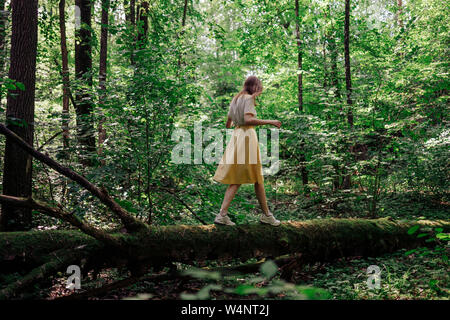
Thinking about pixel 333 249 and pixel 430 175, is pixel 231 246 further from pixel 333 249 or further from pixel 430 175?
pixel 430 175

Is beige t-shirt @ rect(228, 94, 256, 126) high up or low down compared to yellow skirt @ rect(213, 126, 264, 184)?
up

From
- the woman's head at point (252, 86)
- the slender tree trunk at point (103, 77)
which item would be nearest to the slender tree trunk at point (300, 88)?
the woman's head at point (252, 86)

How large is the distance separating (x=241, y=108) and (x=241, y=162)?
0.78 metres

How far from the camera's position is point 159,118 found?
511 cm

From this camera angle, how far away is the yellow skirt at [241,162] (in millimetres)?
4176

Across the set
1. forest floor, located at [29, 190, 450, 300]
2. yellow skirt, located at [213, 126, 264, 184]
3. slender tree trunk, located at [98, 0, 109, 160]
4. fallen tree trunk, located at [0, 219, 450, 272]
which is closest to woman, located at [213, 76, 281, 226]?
yellow skirt, located at [213, 126, 264, 184]

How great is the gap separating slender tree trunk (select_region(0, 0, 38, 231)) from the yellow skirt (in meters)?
3.04

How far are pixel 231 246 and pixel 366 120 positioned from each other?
5.16m

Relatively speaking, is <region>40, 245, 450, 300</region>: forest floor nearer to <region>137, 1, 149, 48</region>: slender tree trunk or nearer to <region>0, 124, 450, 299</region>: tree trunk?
<region>0, 124, 450, 299</region>: tree trunk

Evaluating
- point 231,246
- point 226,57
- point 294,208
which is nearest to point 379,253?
point 231,246

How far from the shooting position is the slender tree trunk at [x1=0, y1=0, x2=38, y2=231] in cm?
451

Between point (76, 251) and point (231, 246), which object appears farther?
point (231, 246)

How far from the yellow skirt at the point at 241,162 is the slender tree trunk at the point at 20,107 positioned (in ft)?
9.98

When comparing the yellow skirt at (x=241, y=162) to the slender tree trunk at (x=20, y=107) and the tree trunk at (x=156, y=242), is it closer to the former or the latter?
the tree trunk at (x=156, y=242)
